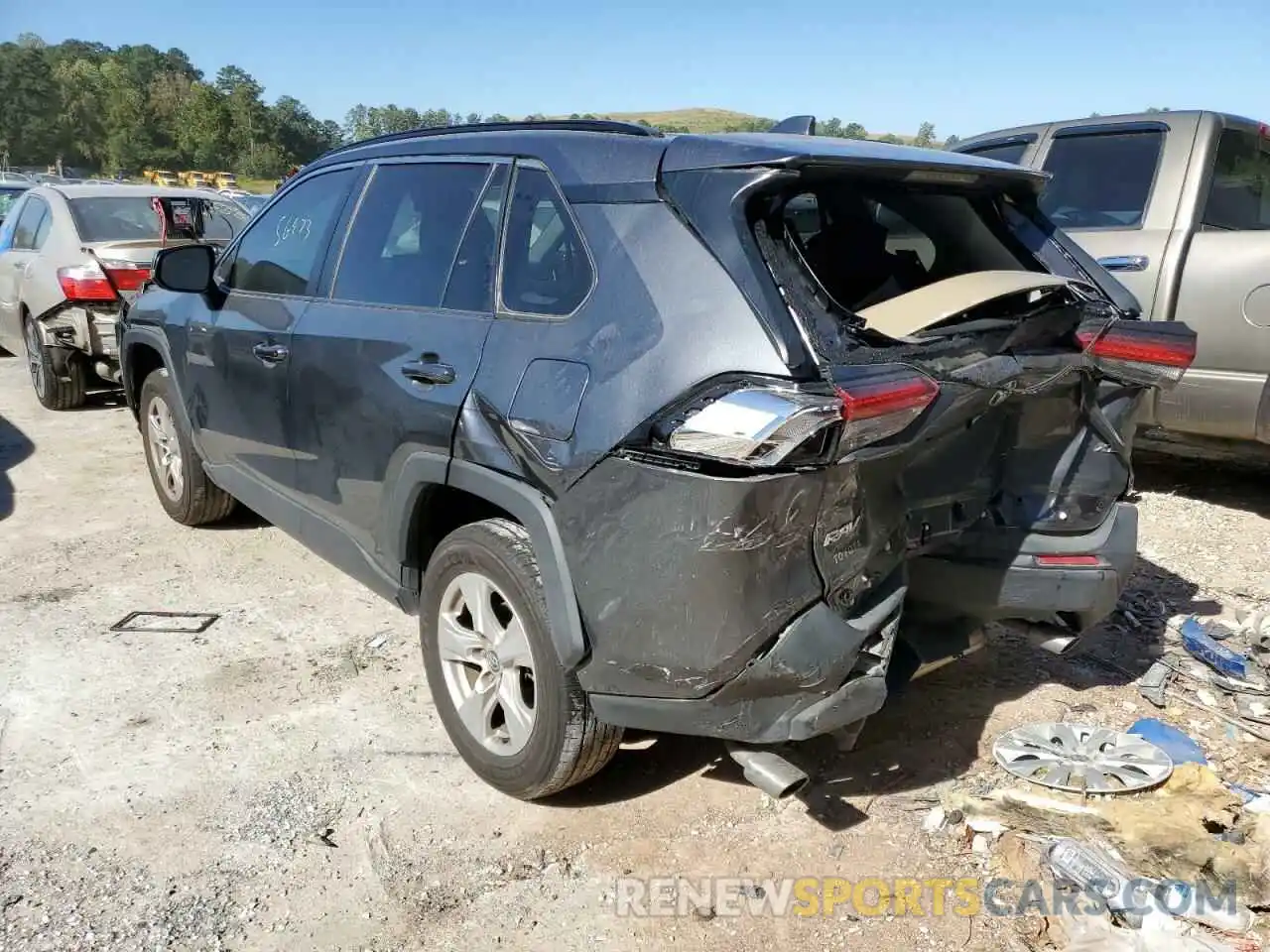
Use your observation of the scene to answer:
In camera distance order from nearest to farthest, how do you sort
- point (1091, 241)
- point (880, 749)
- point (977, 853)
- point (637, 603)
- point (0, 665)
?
point (637, 603), point (977, 853), point (880, 749), point (0, 665), point (1091, 241)

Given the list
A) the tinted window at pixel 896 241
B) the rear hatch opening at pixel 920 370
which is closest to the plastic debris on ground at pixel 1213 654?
the rear hatch opening at pixel 920 370

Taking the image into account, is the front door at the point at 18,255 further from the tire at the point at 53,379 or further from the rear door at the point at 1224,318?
the rear door at the point at 1224,318

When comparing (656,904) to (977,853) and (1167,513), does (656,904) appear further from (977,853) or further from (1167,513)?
(1167,513)

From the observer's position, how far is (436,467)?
2.83 metres

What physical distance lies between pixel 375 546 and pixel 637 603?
1.33 metres

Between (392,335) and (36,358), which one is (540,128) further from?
(36,358)

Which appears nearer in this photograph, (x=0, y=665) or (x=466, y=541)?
(x=466, y=541)

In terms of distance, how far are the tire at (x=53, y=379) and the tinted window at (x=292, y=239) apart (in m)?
4.40

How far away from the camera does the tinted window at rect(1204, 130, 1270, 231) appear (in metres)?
5.22

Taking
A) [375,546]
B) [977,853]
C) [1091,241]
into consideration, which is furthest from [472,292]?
[1091,241]

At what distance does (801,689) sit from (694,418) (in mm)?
696

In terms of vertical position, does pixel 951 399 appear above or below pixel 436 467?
above

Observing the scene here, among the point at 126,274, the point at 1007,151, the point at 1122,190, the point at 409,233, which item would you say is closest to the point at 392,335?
the point at 409,233

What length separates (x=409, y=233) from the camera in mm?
3254
